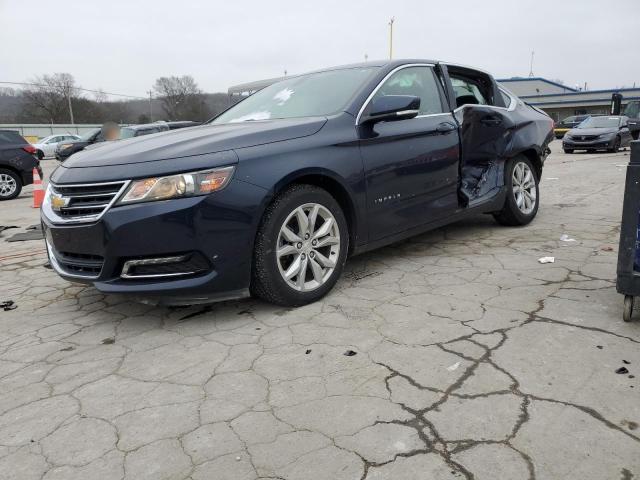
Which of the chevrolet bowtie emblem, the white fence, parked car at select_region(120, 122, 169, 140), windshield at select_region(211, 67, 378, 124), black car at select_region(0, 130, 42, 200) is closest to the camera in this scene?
the chevrolet bowtie emblem

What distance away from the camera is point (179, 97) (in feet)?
244

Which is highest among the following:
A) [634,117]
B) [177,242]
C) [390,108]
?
[390,108]

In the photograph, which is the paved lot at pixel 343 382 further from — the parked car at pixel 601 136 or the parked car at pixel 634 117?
the parked car at pixel 601 136

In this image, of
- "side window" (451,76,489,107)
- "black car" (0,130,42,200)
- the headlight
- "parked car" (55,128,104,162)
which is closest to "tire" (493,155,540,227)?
"side window" (451,76,489,107)

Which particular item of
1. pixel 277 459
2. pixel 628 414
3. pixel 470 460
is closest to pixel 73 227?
pixel 277 459

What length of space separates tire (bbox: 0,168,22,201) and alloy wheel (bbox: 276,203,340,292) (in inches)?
383

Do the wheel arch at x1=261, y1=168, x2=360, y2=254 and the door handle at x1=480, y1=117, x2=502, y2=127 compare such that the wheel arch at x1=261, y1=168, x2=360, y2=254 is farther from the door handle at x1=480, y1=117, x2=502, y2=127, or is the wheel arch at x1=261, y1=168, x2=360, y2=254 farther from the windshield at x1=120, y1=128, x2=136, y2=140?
the windshield at x1=120, y1=128, x2=136, y2=140

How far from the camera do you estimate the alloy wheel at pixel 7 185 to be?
415 inches

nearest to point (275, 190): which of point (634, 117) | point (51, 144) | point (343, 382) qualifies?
point (343, 382)

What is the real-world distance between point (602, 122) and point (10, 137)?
18033 millimetres

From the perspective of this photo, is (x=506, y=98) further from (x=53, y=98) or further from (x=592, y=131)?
(x=53, y=98)

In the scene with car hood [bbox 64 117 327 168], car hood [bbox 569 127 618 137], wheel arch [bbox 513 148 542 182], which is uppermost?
car hood [bbox 64 117 327 168]

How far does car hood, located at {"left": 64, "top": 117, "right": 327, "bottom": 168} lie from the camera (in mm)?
2912

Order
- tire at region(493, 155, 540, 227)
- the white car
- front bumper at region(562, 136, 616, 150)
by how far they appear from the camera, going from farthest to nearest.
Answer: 1. the white car
2. front bumper at region(562, 136, 616, 150)
3. tire at region(493, 155, 540, 227)
